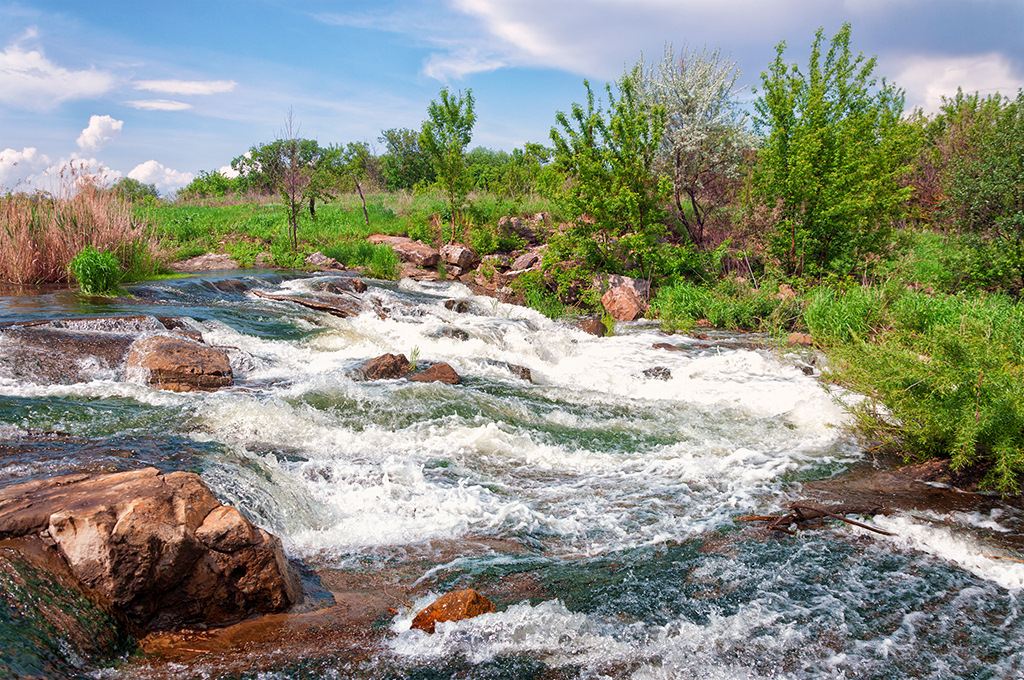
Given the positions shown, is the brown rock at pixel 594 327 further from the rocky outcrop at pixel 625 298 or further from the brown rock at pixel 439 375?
the brown rock at pixel 439 375

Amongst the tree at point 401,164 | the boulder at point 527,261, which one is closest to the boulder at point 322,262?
the boulder at point 527,261

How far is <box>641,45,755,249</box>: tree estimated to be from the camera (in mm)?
17203

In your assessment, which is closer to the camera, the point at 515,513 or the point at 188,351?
the point at 515,513

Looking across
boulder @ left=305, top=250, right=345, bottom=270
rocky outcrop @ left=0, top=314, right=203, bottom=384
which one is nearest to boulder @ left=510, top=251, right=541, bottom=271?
boulder @ left=305, top=250, right=345, bottom=270

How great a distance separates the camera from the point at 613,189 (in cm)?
1464

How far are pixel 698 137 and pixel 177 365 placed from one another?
14.8 meters

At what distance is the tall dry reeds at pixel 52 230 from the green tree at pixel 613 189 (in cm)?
974

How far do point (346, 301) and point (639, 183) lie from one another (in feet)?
24.2

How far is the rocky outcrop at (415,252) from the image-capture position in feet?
66.5

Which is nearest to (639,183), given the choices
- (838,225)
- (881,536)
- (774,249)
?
(774,249)

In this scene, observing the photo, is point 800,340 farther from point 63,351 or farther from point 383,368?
point 63,351

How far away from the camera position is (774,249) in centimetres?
1413

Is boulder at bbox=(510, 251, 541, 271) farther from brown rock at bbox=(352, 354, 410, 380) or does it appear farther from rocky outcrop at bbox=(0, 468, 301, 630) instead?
rocky outcrop at bbox=(0, 468, 301, 630)

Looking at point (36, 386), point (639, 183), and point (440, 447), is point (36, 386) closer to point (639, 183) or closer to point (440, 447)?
point (440, 447)
